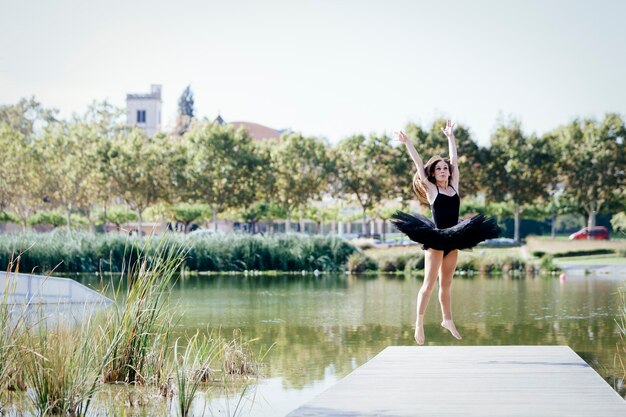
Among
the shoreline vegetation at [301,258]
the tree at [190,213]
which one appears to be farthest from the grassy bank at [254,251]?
the tree at [190,213]

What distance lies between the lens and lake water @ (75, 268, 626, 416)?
9617 mm

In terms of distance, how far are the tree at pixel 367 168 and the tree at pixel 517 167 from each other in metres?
4.84

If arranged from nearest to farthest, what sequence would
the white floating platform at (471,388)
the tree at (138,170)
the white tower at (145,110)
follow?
the white floating platform at (471,388), the tree at (138,170), the white tower at (145,110)

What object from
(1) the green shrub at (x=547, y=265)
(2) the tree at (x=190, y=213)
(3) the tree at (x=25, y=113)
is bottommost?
(1) the green shrub at (x=547, y=265)

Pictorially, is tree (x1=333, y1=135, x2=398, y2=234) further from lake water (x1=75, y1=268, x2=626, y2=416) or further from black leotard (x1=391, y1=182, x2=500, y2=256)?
black leotard (x1=391, y1=182, x2=500, y2=256)

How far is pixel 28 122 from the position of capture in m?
65.6

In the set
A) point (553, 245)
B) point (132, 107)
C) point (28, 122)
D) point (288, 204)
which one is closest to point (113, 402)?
point (553, 245)

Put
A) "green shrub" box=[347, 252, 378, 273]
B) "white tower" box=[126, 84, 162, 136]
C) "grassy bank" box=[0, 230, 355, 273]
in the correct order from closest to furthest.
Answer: "grassy bank" box=[0, 230, 355, 273]
"green shrub" box=[347, 252, 378, 273]
"white tower" box=[126, 84, 162, 136]

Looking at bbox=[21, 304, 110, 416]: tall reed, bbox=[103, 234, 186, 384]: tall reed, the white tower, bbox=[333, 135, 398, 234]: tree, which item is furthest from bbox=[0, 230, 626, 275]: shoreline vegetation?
the white tower

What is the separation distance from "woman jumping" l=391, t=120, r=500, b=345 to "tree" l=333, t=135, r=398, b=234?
3362 cm

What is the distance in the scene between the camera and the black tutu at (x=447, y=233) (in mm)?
8281

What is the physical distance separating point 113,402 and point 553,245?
3059 cm

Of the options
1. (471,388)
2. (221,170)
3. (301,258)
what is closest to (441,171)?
(471,388)

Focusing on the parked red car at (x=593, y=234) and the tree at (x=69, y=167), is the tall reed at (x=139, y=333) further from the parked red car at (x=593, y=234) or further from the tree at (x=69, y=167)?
the parked red car at (x=593, y=234)
